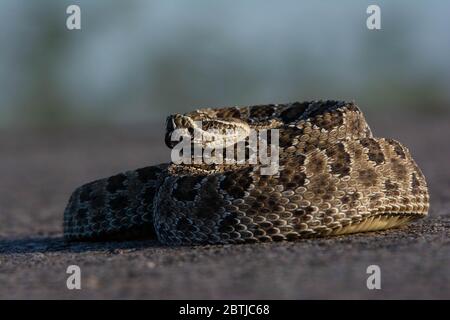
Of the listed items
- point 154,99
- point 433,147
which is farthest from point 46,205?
point 154,99

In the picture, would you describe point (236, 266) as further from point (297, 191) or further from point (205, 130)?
point (205, 130)

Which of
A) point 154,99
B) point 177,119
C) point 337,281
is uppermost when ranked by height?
point 177,119

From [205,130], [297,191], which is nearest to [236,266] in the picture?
[297,191]

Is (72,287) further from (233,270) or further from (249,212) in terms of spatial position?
(249,212)

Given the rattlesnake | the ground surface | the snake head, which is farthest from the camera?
the snake head

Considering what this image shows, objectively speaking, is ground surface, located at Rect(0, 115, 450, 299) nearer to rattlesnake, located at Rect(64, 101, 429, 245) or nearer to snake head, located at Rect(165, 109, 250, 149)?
rattlesnake, located at Rect(64, 101, 429, 245)

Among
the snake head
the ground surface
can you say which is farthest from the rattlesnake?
the ground surface
